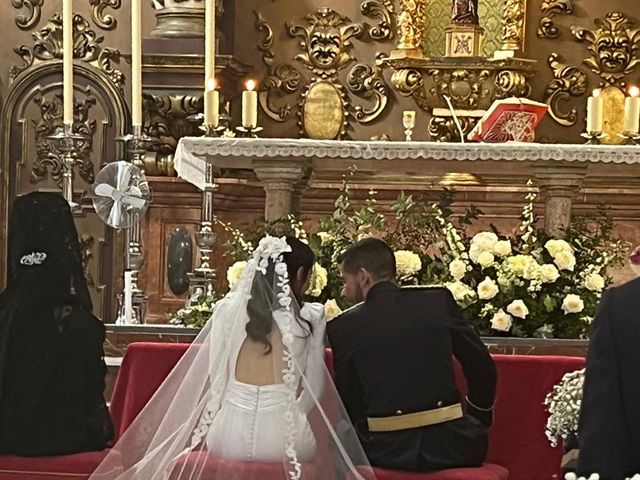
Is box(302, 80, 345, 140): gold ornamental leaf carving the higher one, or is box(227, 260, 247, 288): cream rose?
box(302, 80, 345, 140): gold ornamental leaf carving

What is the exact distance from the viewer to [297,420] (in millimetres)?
5344

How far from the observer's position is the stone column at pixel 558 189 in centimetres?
731

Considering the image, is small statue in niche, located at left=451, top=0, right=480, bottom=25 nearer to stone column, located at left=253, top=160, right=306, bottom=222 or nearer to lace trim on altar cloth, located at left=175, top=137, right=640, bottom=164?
lace trim on altar cloth, located at left=175, top=137, right=640, bottom=164

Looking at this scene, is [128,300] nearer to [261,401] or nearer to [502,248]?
[502,248]

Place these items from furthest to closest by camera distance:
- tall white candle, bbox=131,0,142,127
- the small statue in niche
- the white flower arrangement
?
the small statue in niche
tall white candle, bbox=131,0,142,127
the white flower arrangement

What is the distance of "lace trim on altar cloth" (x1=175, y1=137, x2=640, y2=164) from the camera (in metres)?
7.22

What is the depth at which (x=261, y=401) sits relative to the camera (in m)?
5.32

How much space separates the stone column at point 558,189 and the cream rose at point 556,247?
43 centimetres

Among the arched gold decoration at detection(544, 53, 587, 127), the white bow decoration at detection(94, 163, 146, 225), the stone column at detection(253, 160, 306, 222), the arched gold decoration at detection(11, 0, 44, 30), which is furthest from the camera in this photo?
the arched gold decoration at detection(11, 0, 44, 30)

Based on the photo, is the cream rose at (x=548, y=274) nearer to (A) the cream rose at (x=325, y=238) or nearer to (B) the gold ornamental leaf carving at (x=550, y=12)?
(A) the cream rose at (x=325, y=238)

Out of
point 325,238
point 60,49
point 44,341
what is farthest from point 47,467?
point 60,49

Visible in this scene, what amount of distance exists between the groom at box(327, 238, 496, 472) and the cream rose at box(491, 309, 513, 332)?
3.84 ft

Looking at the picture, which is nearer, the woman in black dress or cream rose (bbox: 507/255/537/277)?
the woman in black dress

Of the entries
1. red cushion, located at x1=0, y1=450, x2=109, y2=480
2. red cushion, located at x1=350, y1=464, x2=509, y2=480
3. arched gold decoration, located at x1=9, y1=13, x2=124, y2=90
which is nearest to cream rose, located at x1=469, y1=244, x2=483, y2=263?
Result: red cushion, located at x1=350, y1=464, x2=509, y2=480
